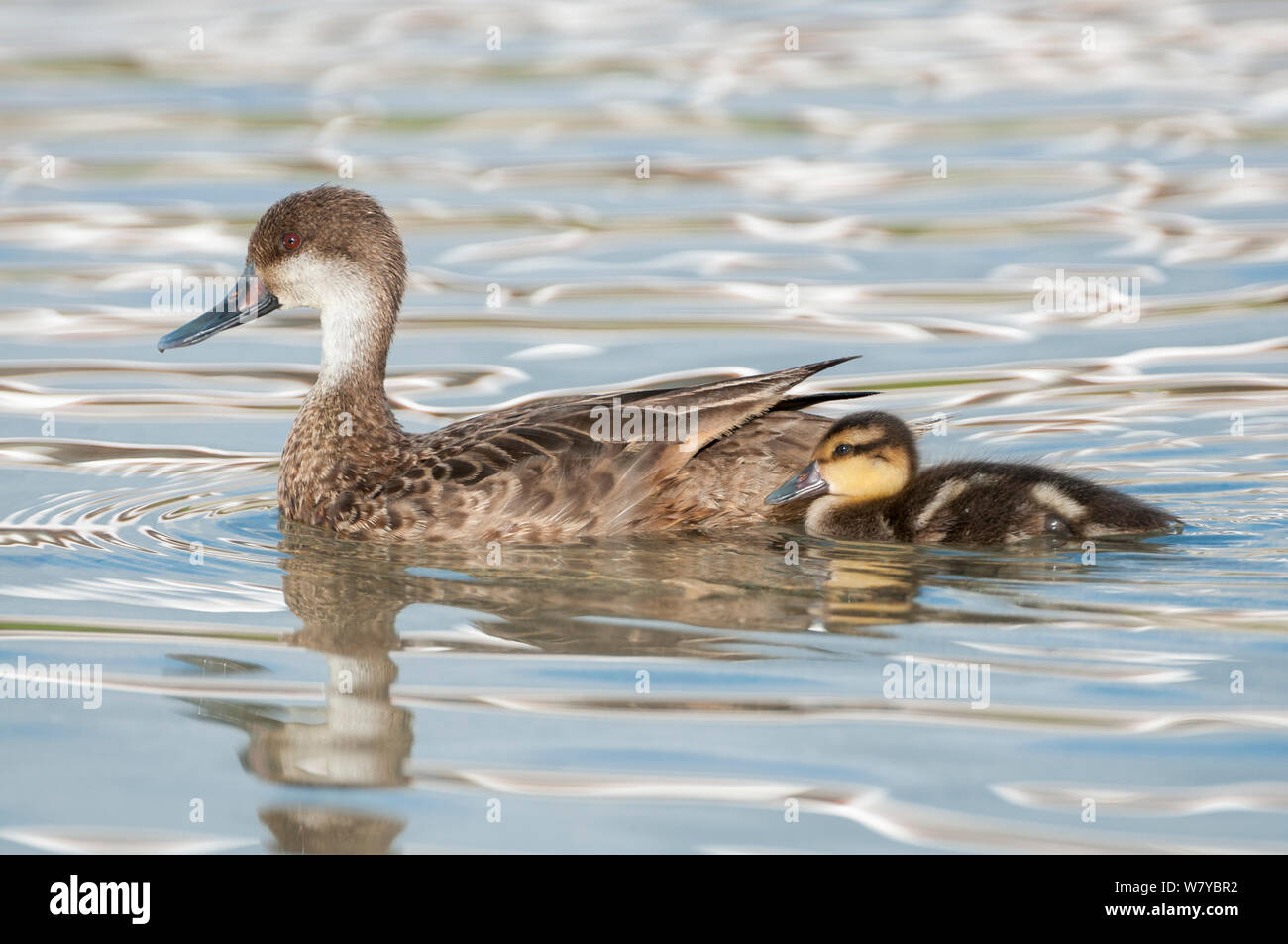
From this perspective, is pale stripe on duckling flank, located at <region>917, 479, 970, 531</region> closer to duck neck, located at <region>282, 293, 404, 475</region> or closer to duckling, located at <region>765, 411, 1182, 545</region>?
duckling, located at <region>765, 411, 1182, 545</region>

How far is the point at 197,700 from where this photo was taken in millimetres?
5684

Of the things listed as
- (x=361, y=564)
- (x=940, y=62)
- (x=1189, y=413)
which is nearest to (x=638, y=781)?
(x=361, y=564)

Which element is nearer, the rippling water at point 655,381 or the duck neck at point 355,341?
the rippling water at point 655,381

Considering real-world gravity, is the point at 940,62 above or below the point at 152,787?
above

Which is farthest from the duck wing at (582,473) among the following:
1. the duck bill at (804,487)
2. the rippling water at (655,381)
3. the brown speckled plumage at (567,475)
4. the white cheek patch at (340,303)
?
the white cheek patch at (340,303)

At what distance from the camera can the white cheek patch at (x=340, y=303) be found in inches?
312

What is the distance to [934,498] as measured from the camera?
717cm

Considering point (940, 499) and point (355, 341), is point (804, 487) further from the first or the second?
point (355, 341)

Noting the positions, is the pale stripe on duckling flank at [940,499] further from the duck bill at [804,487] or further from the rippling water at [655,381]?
the duck bill at [804,487]

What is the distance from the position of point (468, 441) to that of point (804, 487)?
132cm

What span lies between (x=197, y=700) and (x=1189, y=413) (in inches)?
204

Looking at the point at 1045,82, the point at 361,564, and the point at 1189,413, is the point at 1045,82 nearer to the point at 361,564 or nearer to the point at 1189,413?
the point at 1189,413

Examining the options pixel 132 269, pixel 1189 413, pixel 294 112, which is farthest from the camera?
pixel 294 112
